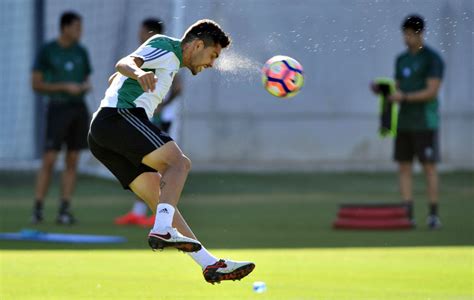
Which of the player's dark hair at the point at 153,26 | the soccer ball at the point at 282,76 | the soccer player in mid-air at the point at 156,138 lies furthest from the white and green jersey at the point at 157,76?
the player's dark hair at the point at 153,26

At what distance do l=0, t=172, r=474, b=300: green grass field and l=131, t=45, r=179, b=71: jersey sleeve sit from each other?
5.58ft

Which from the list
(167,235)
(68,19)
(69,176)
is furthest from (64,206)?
(167,235)

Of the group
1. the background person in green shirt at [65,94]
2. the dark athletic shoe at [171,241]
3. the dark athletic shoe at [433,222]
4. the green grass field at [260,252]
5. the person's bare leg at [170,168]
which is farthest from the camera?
the background person in green shirt at [65,94]

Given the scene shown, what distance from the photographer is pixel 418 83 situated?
1505 cm

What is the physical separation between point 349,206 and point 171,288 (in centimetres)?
555

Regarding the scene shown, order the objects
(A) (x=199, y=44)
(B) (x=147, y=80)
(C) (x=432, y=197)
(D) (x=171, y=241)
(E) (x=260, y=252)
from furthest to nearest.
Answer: (C) (x=432, y=197) < (E) (x=260, y=252) < (A) (x=199, y=44) < (D) (x=171, y=241) < (B) (x=147, y=80)

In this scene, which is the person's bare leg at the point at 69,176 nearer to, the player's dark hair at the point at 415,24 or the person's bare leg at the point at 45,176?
the person's bare leg at the point at 45,176

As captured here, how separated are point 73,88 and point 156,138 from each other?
710cm

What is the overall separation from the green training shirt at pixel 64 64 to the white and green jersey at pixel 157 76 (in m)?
6.90

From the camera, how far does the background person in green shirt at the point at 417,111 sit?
14.9 m

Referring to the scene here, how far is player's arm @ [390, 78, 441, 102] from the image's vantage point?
1490cm

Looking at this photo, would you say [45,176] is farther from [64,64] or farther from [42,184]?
[64,64]

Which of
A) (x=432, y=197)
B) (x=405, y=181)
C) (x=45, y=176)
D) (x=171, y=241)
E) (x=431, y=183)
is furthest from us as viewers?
(x=45, y=176)

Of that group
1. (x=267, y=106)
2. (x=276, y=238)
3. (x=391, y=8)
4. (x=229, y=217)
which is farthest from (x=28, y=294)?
(x=267, y=106)
